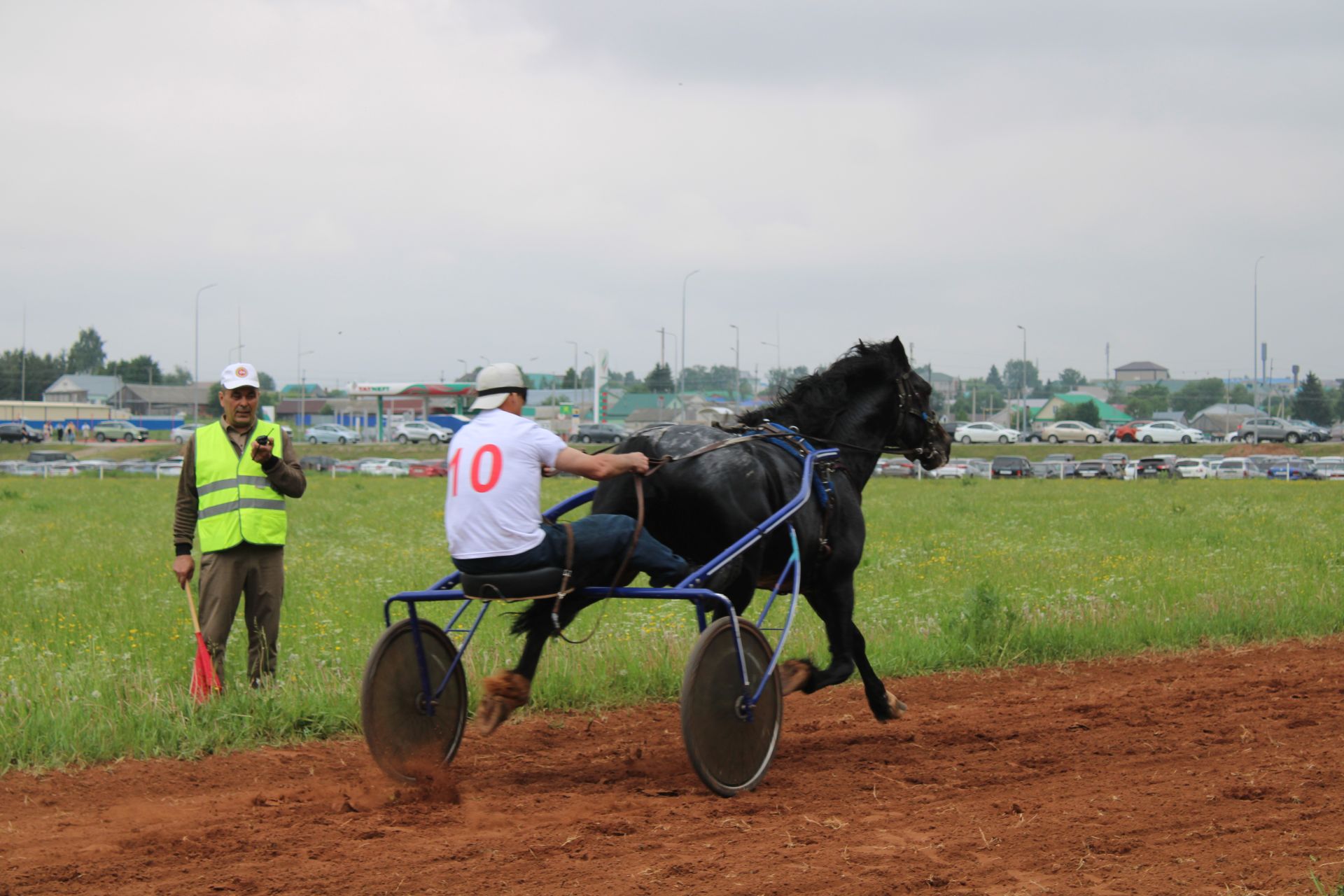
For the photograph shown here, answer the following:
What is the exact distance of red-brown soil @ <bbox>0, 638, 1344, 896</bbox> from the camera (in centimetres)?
435

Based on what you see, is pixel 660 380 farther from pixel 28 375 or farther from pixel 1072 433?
pixel 28 375

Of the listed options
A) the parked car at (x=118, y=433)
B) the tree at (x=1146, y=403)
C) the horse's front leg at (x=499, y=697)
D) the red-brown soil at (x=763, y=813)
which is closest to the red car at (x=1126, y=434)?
the tree at (x=1146, y=403)

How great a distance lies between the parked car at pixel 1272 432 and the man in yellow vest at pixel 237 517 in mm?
60853

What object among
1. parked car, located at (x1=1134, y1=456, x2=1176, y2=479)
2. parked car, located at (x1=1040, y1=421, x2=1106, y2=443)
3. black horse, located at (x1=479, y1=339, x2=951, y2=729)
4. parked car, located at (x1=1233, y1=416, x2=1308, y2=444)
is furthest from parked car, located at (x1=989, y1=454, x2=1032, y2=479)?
black horse, located at (x1=479, y1=339, x2=951, y2=729)

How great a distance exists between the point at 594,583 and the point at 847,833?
1.72 m

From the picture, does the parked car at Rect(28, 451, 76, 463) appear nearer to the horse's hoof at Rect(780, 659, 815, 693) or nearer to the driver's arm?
the horse's hoof at Rect(780, 659, 815, 693)

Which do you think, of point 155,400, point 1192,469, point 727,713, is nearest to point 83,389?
point 155,400

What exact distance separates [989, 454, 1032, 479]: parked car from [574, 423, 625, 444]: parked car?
16015 millimetres

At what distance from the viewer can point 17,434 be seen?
233 ft

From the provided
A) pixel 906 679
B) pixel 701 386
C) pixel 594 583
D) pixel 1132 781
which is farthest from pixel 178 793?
pixel 701 386

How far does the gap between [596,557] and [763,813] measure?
54.0 inches

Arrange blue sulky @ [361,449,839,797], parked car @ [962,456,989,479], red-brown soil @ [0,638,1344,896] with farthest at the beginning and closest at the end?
parked car @ [962,456,989,479] → blue sulky @ [361,449,839,797] → red-brown soil @ [0,638,1344,896]

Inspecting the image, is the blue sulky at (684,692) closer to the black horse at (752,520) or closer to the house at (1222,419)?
the black horse at (752,520)

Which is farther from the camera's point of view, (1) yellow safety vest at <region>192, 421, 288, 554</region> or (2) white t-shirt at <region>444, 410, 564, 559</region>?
(1) yellow safety vest at <region>192, 421, 288, 554</region>
